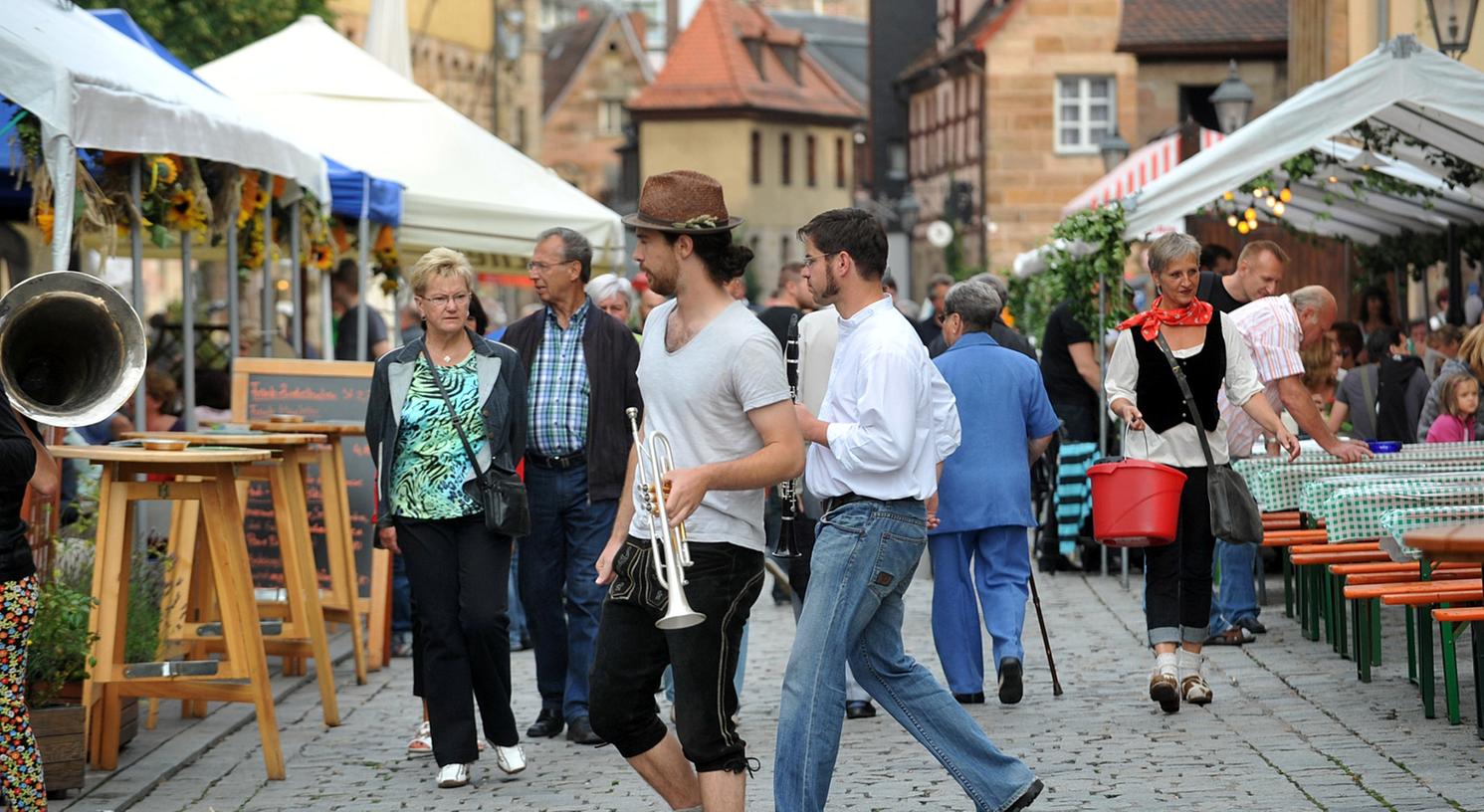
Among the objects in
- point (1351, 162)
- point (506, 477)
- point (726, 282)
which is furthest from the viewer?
point (1351, 162)

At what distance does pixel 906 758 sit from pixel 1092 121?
40.6 metres

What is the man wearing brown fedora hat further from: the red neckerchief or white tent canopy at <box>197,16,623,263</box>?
white tent canopy at <box>197,16,623,263</box>

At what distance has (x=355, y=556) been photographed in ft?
38.8

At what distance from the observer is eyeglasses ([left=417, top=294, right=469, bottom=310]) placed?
8.24m

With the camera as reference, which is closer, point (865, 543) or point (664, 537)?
point (664, 537)

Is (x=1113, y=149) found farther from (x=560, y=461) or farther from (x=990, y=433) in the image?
(x=560, y=461)

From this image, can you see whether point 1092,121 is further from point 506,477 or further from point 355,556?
→ point 506,477

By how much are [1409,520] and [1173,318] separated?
146 centimetres

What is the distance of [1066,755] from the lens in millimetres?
8289

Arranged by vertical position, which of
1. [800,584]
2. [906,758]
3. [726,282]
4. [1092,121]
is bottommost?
[906,758]

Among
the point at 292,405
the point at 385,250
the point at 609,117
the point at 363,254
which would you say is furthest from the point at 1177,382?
the point at 609,117

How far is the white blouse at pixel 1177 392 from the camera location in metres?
9.12

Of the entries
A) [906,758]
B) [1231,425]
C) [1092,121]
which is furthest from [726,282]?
[1092,121]

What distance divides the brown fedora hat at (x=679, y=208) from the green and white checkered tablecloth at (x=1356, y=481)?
4.28m
